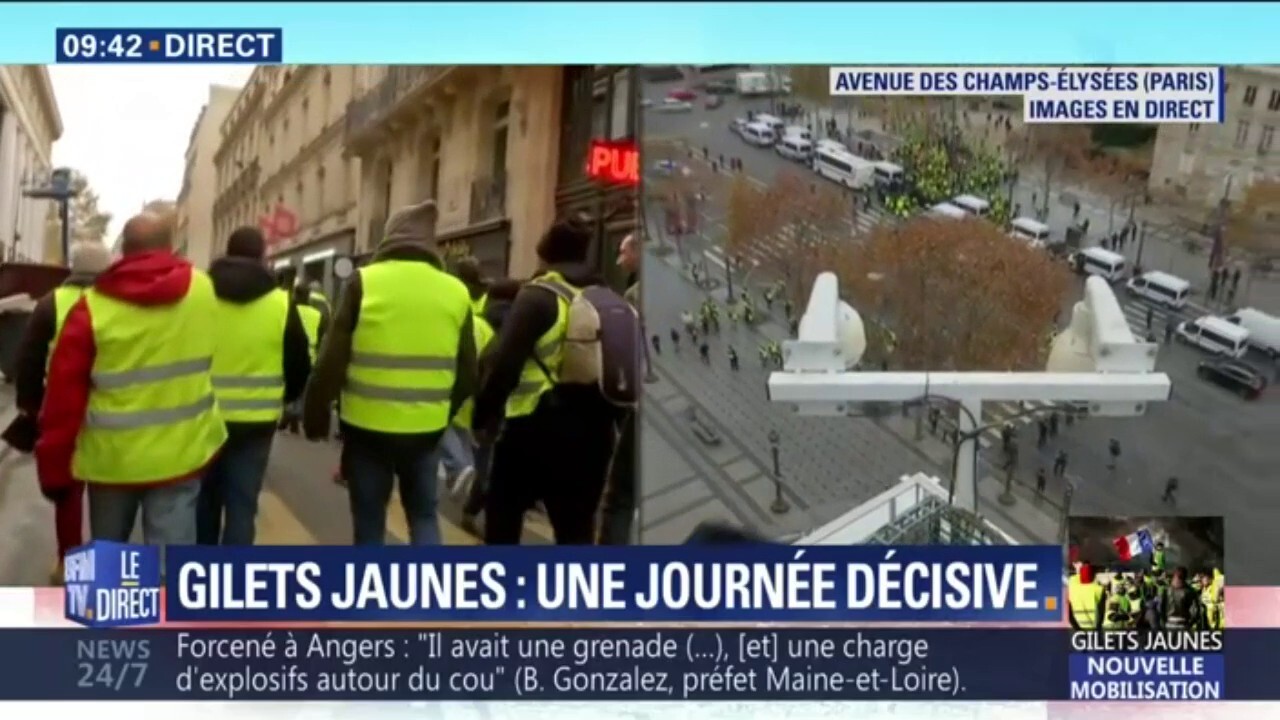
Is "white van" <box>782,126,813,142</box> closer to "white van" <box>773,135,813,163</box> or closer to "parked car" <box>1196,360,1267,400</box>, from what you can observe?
"white van" <box>773,135,813,163</box>

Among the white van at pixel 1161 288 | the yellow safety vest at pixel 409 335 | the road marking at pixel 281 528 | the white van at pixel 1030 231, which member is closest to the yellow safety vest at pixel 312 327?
the yellow safety vest at pixel 409 335

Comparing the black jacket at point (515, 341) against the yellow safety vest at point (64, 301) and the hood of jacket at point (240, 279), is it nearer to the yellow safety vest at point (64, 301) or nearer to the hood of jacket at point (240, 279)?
the hood of jacket at point (240, 279)

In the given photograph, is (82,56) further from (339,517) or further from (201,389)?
(339,517)

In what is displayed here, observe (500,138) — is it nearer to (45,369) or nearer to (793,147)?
(793,147)

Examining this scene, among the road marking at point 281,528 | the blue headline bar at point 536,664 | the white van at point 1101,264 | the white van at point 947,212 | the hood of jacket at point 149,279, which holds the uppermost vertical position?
the white van at point 947,212

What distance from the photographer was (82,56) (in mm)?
3801

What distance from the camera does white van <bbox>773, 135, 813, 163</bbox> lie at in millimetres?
3779

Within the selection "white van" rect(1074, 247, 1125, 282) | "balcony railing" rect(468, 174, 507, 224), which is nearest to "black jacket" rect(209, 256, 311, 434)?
"balcony railing" rect(468, 174, 507, 224)

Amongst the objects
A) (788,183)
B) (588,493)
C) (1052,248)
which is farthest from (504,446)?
(1052,248)

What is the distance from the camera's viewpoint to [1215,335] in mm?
3766

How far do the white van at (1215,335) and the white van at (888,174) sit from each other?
2.53ft

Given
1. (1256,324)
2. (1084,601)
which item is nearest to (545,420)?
(1084,601)

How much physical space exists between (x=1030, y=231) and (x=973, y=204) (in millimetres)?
157

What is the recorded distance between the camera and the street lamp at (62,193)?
380cm
